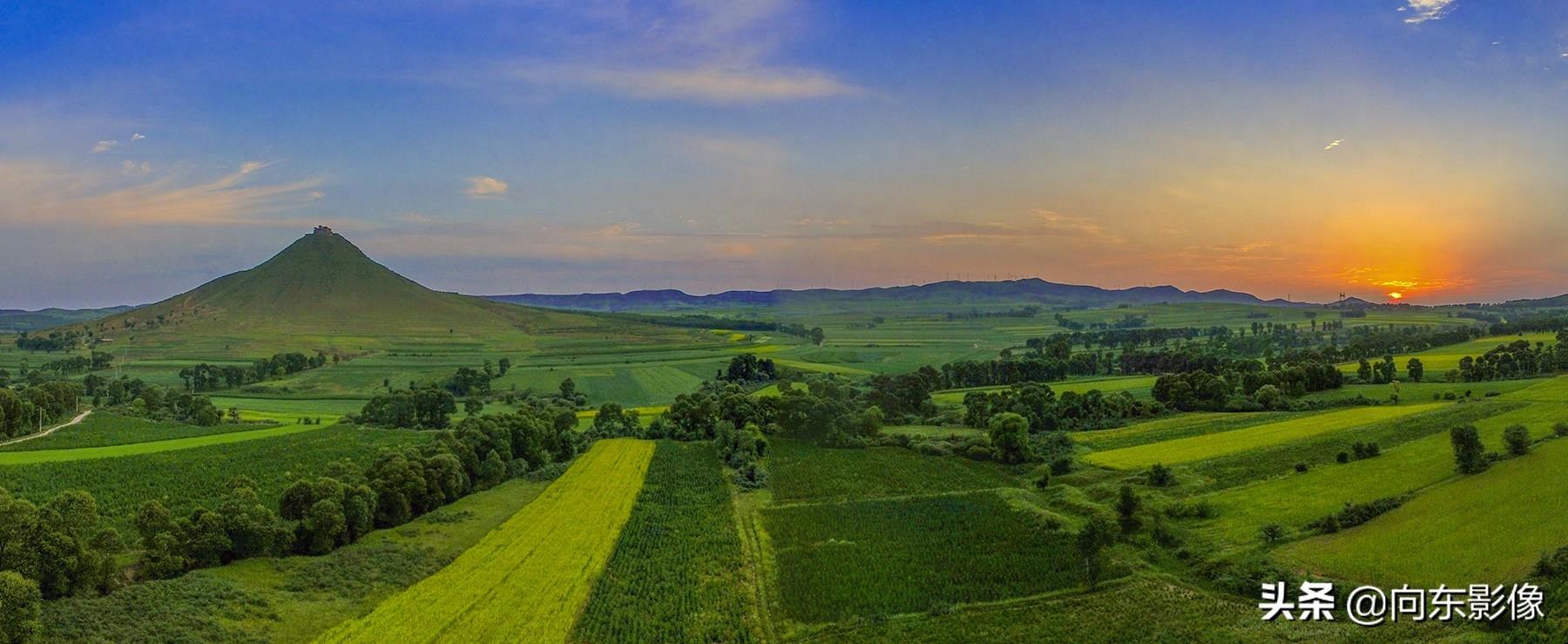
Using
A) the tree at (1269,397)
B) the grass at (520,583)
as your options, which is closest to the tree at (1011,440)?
the grass at (520,583)

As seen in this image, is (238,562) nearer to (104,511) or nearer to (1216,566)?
(104,511)

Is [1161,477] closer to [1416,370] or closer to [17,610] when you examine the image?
[17,610]

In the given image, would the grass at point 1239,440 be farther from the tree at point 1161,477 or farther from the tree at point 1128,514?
the tree at point 1128,514

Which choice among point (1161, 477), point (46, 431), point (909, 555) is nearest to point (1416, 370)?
point (1161, 477)

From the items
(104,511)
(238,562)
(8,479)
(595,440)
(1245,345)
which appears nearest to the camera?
(238,562)

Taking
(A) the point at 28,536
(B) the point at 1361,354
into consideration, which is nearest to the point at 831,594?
(A) the point at 28,536

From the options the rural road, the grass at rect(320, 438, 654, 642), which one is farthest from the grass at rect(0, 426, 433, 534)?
the grass at rect(320, 438, 654, 642)
